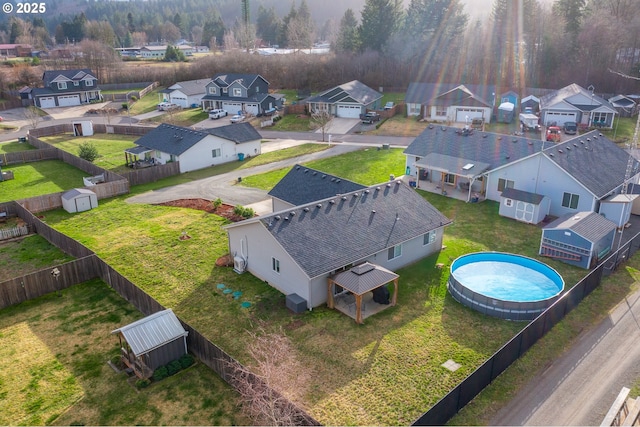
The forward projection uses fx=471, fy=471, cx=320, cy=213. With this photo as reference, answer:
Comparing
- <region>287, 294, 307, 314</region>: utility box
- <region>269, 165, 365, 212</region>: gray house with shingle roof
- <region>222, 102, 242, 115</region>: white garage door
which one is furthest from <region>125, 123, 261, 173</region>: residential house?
<region>287, 294, 307, 314</region>: utility box

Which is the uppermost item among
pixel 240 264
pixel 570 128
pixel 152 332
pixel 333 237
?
pixel 570 128

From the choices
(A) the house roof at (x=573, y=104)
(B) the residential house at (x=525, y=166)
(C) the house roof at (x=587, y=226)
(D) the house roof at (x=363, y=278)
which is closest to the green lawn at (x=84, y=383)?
(D) the house roof at (x=363, y=278)

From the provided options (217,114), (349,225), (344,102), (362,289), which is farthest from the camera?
(217,114)

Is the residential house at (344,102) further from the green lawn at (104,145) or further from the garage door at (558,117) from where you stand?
the green lawn at (104,145)

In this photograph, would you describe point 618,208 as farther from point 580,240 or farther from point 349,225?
point 349,225

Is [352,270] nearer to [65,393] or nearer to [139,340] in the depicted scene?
[139,340]

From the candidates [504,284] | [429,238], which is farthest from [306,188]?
[504,284]

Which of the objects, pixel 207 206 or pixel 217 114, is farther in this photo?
pixel 217 114

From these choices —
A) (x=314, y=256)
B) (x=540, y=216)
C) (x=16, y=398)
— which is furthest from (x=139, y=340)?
(x=540, y=216)
